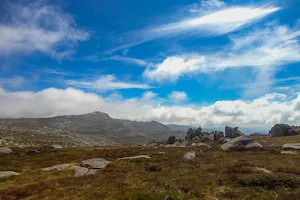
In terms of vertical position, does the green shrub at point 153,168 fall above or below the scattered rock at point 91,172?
above

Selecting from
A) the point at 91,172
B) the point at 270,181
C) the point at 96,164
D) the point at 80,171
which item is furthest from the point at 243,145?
the point at 80,171

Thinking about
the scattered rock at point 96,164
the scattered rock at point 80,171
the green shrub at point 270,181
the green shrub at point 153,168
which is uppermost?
the green shrub at point 270,181

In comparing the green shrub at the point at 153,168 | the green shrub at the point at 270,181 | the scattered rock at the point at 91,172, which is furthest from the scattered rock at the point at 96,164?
the green shrub at the point at 270,181

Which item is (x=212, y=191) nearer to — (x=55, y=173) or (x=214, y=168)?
(x=214, y=168)

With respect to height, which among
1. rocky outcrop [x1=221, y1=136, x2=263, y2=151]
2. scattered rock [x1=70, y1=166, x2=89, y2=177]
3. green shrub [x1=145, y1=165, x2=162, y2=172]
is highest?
rocky outcrop [x1=221, y1=136, x2=263, y2=151]

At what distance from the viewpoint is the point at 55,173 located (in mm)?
34938

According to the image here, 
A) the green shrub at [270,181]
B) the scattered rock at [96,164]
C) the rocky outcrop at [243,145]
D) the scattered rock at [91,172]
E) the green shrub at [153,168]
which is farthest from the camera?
the rocky outcrop at [243,145]

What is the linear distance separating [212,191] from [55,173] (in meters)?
23.6

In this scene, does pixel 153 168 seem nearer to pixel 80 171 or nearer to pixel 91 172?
pixel 91 172

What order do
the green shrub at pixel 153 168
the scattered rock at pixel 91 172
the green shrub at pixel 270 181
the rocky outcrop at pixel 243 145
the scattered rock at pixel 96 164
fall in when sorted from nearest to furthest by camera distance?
the green shrub at pixel 270 181 → the scattered rock at pixel 91 172 → the green shrub at pixel 153 168 → the scattered rock at pixel 96 164 → the rocky outcrop at pixel 243 145

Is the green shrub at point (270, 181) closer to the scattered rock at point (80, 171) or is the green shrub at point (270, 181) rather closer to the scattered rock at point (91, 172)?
the scattered rock at point (91, 172)

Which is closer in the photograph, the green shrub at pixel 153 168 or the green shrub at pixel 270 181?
the green shrub at pixel 270 181

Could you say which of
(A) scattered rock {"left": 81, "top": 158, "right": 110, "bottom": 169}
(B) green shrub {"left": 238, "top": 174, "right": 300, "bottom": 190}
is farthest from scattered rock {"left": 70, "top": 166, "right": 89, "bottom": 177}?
(B) green shrub {"left": 238, "top": 174, "right": 300, "bottom": 190}

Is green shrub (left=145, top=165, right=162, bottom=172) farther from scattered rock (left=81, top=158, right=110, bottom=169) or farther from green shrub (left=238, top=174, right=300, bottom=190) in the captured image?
green shrub (left=238, top=174, right=300, bottom=190)
